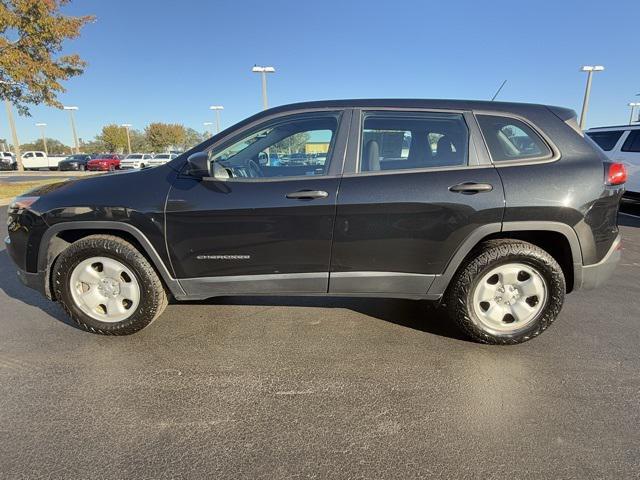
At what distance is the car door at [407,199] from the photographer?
2.63 metres

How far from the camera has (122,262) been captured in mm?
2850

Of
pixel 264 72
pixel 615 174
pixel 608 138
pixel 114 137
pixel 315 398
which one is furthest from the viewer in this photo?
pixel 114 137

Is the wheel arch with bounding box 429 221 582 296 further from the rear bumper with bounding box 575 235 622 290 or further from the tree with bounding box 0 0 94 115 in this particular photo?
the tree with bounding box 0 0 94 115

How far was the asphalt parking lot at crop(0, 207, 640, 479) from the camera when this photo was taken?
1.84 meters

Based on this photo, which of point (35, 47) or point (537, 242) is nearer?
point (537, 242)

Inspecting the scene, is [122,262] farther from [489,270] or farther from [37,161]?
[37,161]

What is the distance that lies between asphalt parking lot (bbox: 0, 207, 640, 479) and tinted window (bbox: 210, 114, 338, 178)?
131 cm

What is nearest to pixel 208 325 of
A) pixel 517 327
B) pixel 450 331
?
pixel 450 331

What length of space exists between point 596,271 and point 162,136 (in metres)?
66.1

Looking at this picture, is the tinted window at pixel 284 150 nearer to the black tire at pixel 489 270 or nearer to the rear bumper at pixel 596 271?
the black tire at pixel 489 270

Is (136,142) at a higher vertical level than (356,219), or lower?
higher

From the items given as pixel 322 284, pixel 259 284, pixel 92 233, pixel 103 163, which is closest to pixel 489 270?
pixel 322 284

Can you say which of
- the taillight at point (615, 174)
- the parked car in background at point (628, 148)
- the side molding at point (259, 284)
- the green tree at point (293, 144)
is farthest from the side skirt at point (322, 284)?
the parked car in background at point (628, 148)

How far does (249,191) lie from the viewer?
106 inches
